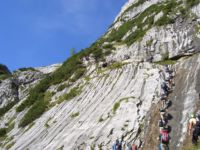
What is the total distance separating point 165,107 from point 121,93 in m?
8.07

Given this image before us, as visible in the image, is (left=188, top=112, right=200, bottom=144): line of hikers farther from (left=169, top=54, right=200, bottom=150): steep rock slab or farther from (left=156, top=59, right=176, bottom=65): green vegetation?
(left=156, top=59, right=176, bottom=65): green vegetation

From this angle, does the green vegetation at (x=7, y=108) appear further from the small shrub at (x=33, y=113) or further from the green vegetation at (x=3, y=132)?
the small shrub at (x=33, y=113)

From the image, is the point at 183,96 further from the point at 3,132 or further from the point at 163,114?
the point at 3,132

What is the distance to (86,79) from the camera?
197 feet

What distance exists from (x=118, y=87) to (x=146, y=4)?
38581 mm

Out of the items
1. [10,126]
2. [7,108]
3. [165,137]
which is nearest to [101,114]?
[165,137]

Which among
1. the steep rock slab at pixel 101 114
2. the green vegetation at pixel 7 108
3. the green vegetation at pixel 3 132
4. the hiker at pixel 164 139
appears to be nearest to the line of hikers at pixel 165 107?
the hiker at pixel 164 139

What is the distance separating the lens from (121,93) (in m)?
51.3

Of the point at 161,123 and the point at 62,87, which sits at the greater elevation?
the point at 62,87

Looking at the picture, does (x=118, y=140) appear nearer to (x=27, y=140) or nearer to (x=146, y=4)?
(x=27, y=140)

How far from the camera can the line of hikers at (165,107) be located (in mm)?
36812

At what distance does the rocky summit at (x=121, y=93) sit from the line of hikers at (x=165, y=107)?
0.67 feet

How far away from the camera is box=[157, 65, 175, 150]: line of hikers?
3681 centimetres

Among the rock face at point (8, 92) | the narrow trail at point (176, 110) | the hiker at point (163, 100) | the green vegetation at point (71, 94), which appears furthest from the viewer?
the rock face at point (8, 92)
